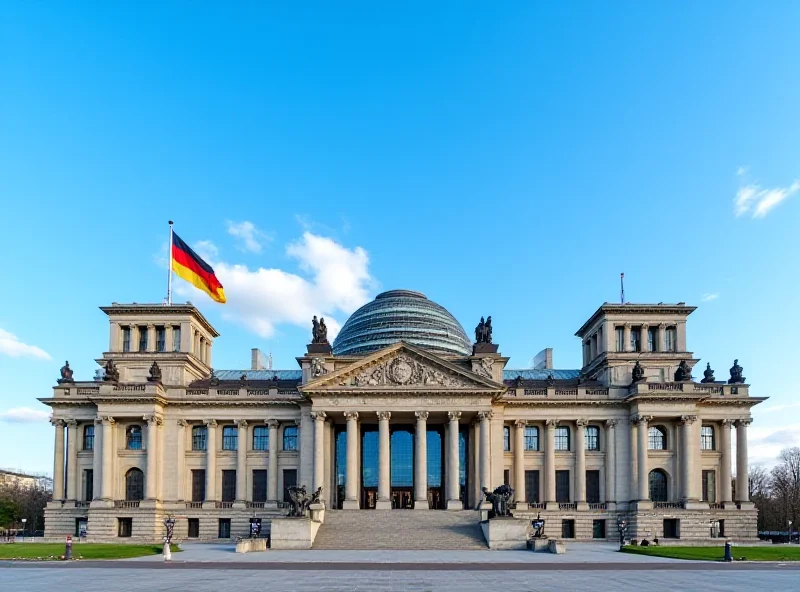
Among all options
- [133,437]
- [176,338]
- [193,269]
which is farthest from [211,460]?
[193,269]

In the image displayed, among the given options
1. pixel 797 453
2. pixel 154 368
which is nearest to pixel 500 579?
pixel 154 368

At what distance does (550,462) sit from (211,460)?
1399 inches

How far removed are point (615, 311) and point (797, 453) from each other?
75.3 metres

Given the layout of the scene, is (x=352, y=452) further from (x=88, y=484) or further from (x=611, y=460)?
(x=88, y=484)

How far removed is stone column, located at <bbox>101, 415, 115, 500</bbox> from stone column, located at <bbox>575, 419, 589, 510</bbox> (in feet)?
156

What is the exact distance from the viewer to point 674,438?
83688mm

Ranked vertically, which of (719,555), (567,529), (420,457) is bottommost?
(567,529)

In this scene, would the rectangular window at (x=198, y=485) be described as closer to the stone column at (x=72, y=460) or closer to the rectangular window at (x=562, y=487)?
the stone column at (x=72, y=460)

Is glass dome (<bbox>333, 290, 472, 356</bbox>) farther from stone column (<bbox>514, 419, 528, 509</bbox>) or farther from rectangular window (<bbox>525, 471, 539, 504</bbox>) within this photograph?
rectangular window (<bbox>525, 471, 539, 504</bbox>)

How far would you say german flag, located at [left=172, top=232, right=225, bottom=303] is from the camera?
80.4m

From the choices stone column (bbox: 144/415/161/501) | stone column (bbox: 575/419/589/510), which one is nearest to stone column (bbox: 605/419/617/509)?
stone column (bbox: 575/419/589/510)

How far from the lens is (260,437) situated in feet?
283

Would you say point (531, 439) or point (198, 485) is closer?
point (198, 485)

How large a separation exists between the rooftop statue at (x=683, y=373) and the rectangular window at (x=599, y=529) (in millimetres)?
16716
